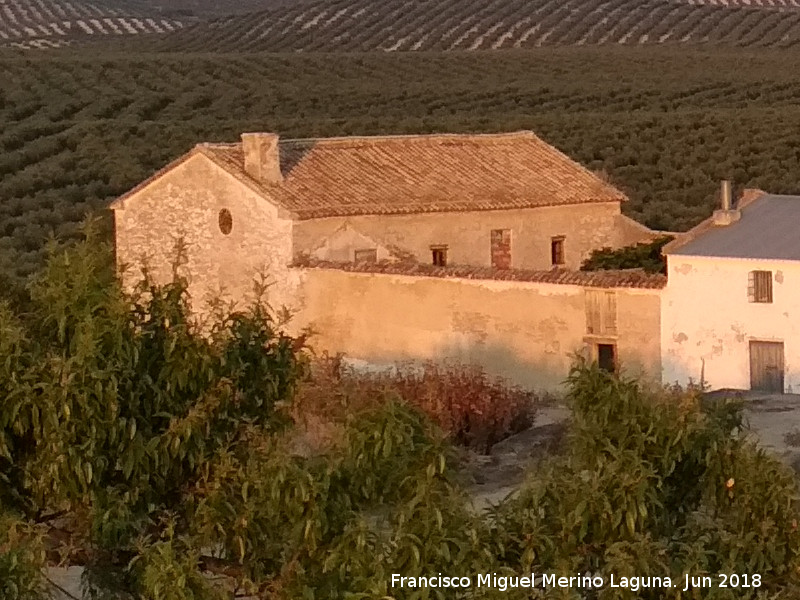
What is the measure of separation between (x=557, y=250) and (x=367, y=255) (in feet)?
12.7

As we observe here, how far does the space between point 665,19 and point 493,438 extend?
77.5 m

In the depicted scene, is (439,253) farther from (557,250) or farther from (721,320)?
(721,320)

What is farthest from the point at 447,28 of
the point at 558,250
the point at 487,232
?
the point at 487,232

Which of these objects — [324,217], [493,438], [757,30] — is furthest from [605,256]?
[757,30]

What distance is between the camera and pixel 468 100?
65750 mm

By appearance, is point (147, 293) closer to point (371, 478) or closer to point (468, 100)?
point (371, 478)

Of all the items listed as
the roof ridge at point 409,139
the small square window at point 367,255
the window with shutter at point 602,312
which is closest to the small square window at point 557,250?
the roof ridge at point 409,139

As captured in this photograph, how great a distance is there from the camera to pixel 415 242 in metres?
30.5

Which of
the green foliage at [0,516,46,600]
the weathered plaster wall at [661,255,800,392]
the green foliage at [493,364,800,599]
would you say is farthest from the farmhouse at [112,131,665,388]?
the green foliage at [0,516,46,600]

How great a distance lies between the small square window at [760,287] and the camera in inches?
976

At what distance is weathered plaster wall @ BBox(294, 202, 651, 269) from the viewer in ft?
97.6

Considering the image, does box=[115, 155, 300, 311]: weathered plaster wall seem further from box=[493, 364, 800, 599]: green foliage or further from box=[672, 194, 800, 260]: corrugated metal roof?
box=[493, 364, 800, 599]: green foliage

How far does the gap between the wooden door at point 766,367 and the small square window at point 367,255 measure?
7.01m

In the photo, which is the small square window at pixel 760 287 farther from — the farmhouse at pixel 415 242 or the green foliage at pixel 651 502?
the green foliage at pixel 651 502
